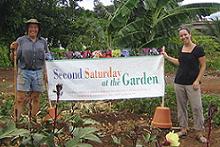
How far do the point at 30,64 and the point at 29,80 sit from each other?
239mm

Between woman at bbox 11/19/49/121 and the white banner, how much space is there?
2.10 feet

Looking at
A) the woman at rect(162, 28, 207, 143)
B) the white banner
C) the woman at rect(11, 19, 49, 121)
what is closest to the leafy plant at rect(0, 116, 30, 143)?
the woman at rect(162, 28, 207, 143)

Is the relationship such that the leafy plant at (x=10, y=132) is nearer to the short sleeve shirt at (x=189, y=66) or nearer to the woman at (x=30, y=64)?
the short sleeve shirt at (x=189, y=66)

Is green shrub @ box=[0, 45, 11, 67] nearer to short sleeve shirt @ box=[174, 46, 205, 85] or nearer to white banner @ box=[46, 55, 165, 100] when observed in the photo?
white banner @ box=[46, 55, 165, 100]

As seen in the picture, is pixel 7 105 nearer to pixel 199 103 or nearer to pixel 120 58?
pixel 120 58

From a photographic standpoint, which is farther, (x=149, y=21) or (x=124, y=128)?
(x=149, y=21)

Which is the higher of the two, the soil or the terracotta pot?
the terracotta pot

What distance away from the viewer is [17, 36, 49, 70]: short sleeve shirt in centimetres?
661

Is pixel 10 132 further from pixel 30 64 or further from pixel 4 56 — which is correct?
pixel 4 56

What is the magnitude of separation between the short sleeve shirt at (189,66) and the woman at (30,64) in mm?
1994

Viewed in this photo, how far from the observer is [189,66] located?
6.16m

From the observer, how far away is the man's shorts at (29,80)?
669cm

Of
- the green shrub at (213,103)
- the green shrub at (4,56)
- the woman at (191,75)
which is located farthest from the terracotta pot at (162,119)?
the green shrub at (4,56)

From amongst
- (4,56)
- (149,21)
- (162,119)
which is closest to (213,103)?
(162,119)
